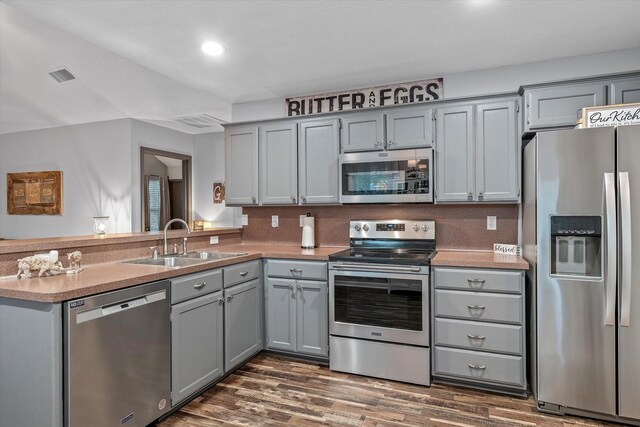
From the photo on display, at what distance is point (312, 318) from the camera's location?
3.12 m

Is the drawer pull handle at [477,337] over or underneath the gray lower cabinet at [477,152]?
underneath

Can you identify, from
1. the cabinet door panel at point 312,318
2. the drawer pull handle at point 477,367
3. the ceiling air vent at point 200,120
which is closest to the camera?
the drawer pull handle at point 477,367

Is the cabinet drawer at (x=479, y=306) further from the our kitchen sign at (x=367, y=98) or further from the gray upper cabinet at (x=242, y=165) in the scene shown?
the gray upper cabinet at (x=242, y=165)

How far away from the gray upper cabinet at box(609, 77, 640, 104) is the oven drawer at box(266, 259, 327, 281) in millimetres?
2424

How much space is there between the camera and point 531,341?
2.54m

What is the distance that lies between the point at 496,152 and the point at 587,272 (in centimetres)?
107

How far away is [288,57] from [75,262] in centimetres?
210

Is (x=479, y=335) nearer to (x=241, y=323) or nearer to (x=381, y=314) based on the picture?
(x=381, y=314)

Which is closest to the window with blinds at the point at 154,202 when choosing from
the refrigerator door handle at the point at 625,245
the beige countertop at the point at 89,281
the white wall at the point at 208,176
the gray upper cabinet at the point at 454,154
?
the white wall at the point at 208,176

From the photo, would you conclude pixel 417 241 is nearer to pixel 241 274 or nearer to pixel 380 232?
pixel 380 232

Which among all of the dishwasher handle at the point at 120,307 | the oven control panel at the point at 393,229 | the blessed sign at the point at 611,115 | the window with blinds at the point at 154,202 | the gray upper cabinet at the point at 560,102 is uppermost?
the gray upper cabinet at the point at 560,102

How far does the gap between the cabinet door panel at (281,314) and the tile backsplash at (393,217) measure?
0.72m

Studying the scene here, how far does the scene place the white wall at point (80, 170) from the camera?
524cm

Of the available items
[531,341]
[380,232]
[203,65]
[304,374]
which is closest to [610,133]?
[531,341]
